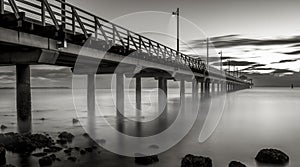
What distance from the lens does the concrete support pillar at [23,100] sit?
1378cm

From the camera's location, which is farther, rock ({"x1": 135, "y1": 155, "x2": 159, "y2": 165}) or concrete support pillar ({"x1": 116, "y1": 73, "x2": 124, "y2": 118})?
concrete support pillar ({"x1": 116, "y1": 73, "x2": 124, "y2": 118})

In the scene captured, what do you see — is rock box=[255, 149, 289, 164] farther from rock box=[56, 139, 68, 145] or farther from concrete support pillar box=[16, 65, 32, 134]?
concrete support pillar box=[16, 65, 32, 134]

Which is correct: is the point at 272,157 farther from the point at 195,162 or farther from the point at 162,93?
Answer: the point at 162,93

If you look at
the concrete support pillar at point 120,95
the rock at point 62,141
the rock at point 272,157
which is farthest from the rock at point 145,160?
the concrete support pillar at point 120,95

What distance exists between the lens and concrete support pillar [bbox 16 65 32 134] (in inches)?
543

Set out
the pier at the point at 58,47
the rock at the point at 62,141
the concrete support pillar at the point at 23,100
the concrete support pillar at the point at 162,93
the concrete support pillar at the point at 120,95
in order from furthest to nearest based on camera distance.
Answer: the concrete support pillar at the point at 162,93, the concrete support pillar at the point at 120,95, the concrete support pillar at the point at 23,100, the rock at the point at 62,141, the pier at the point at 58,47

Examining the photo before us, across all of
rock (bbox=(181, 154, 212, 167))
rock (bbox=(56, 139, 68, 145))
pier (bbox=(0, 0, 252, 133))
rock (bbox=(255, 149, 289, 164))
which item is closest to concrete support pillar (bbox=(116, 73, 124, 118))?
pier (bbox=(0, 0, 252, 133))

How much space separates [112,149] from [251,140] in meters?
6.83

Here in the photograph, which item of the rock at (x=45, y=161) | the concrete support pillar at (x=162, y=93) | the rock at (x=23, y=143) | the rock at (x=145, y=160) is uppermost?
the concrete support pillar at (x=162, y=93)

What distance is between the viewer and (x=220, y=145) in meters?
13.2

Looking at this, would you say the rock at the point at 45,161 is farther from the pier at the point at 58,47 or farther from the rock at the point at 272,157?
the rock at the point at 272,157

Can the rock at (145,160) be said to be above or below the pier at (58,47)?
below

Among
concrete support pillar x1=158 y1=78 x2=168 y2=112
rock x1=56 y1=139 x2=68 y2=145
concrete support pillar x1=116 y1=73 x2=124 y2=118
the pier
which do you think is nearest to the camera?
the pier

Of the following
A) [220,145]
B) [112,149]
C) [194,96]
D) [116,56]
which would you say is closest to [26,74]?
[116,56]
